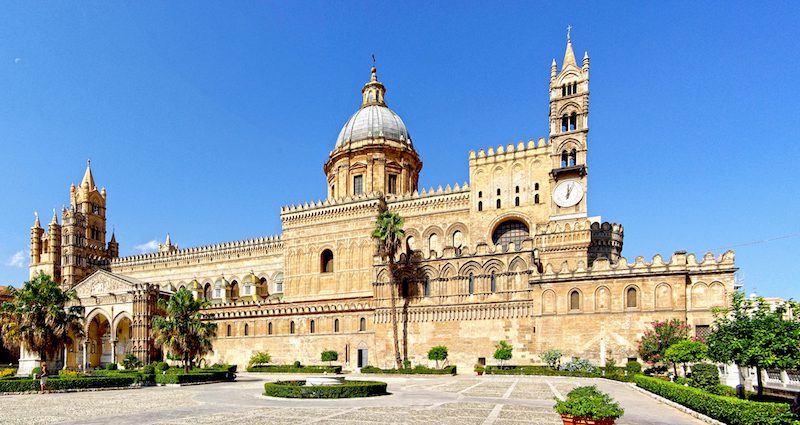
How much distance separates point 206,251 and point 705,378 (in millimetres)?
57694

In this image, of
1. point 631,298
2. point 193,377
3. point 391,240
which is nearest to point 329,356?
point 391,240

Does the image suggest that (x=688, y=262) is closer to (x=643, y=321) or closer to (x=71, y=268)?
(x=643, y=321)

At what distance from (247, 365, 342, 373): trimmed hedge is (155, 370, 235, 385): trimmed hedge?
6013 millimetres

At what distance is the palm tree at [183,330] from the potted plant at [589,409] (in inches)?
1255

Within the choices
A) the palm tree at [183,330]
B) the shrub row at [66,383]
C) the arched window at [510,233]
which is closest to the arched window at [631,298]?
the arched window at [510,233]

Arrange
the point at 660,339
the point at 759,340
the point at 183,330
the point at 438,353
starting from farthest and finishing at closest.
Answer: the point at 438,353, the point at 183,330, the point at 660,339, the point at 759,340

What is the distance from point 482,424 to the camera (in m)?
17.0

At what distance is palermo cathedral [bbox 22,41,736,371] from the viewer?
41.7 metres

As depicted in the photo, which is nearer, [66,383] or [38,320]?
[66,383]

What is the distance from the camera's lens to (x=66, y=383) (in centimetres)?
3022

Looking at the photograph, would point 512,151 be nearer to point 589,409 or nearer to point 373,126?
point 373,126

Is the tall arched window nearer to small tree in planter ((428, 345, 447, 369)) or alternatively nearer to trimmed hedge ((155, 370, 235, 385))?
small tree in planter ((428, 345, 447, 369))

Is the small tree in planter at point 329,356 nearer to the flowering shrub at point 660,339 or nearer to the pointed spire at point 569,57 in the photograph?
the flowering shrub at point 660,339

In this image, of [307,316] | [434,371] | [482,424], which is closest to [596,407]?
[482,424]
